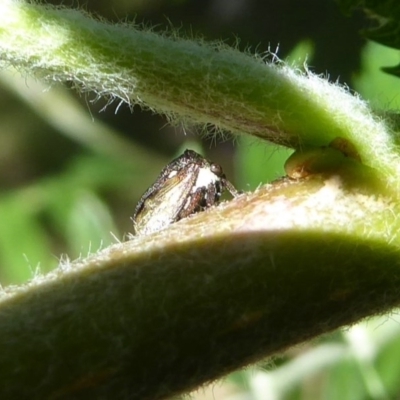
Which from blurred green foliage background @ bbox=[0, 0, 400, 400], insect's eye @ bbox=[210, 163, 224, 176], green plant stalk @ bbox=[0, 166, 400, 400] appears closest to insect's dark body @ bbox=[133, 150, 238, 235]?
insect's eye @ bbox=[210, 163, 224, 176]

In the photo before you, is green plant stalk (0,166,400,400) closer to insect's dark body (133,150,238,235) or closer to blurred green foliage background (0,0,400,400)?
blurred green foliage background (0,0,400,400)

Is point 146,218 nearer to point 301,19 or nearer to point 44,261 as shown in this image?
point 44,261

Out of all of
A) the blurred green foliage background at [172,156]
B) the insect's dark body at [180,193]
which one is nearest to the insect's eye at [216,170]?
the insect's dark body at [180,193]

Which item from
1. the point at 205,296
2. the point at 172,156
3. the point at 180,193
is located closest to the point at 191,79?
the point at 205,296

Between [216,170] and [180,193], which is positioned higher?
[216,170]

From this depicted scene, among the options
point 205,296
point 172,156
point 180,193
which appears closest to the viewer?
point 205,296

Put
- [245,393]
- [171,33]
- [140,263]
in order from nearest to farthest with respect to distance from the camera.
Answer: [140,263], [171,33], [245,393]

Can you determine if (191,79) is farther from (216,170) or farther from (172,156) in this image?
(172,156)

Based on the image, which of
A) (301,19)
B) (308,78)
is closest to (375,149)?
(308,78)
